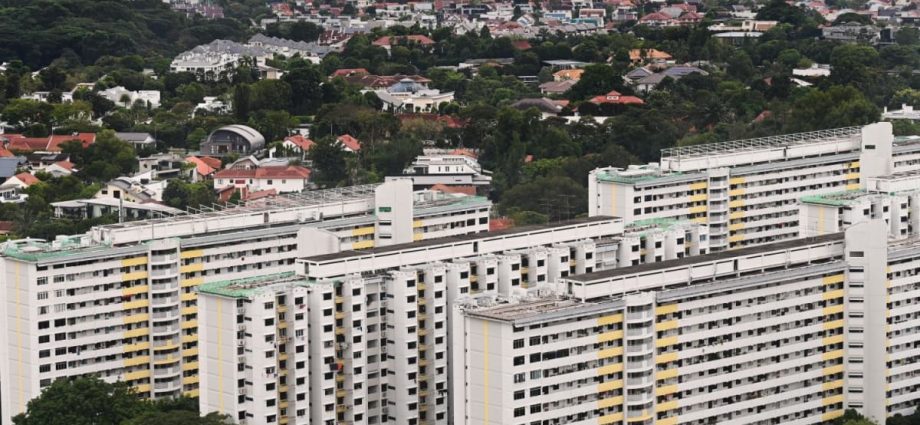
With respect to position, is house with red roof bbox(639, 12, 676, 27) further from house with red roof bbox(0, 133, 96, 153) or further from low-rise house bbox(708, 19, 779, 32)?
house with red roof bbox(0, 133, 96, 153)

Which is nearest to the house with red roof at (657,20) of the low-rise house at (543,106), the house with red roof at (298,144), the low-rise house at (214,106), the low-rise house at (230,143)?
the low-rise house at (543,106)

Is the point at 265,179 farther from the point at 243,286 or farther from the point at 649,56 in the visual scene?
the point at 649,56

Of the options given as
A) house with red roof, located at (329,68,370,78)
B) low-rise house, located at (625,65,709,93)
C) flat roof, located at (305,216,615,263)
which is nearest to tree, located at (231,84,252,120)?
house with red roof, located at (329,68,370,78)

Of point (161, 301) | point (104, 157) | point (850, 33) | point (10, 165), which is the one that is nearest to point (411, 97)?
point (104, 157)

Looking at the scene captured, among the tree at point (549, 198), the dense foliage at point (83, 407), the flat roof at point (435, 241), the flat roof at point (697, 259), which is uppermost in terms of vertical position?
the flat roof at point (697, 259)

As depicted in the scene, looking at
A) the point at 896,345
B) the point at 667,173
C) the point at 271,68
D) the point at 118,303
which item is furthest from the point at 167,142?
the point at 896,345

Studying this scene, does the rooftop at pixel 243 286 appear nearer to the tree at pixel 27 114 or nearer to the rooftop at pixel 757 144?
the rooftop at pixel 757 144
